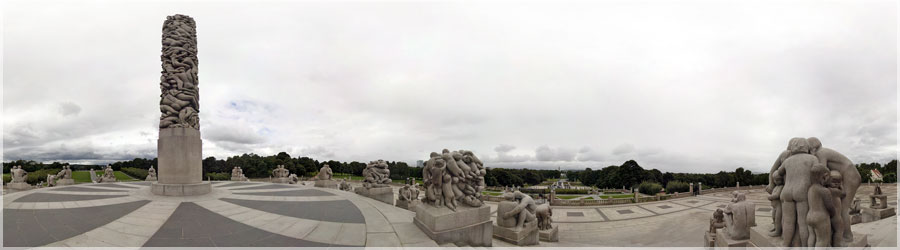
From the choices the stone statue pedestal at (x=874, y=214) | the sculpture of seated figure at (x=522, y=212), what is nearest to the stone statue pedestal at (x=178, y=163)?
the sculpture of seated figure at (x=522, y=212)

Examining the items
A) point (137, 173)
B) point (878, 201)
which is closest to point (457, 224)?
point (878, 201)

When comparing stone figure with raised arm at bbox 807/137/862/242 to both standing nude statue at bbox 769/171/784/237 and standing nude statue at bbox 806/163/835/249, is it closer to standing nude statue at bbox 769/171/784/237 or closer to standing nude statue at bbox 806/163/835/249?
standing nude statue at bbox 806/163/835/249

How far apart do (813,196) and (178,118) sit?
17.4m

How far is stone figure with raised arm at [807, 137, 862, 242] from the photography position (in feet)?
19.2

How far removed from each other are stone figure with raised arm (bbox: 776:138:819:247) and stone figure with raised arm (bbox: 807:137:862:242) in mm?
214

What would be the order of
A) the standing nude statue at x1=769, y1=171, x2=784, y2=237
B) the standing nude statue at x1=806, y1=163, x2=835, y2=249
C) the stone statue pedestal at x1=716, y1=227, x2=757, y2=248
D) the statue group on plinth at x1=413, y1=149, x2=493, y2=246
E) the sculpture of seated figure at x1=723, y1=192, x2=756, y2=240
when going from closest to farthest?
the standing nude statue at x1=806, y1=163, x2=835, y2=249 < the standing nude statue at x1=769, y1=171, x2=784, y2=237 < the statue group on plinth at x1=413, y1=149, x2=493, y2=246 < the stone statue pedestal at x1=716, y1=227, x2=757, y2=248 < the sculpture of seated figure at x1=723, y1=192, x2=756, y2=240

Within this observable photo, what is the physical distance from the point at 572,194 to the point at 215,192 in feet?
154

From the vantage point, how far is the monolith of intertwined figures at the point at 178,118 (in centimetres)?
1165

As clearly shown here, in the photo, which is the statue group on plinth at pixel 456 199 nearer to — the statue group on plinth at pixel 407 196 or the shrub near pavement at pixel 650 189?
the statue group on plinth at pixel 407 196

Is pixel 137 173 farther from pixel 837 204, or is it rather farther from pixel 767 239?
pixel 837 204

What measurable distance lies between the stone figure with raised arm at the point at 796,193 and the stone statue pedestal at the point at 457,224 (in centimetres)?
568

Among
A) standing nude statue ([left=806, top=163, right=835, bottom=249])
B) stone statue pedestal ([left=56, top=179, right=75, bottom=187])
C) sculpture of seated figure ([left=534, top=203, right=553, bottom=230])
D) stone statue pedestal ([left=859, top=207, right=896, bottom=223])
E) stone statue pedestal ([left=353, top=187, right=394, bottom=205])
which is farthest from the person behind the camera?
stone statue pedestal ([left=56, top=179, right=75, bottom=187])

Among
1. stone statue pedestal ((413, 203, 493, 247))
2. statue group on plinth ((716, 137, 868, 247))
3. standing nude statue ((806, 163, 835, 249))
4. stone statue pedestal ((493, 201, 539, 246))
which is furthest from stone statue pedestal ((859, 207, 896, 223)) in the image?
stone statue pedestal ((413, 203, 493, 247))

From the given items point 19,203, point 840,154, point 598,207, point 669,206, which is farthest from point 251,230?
point 669,206
